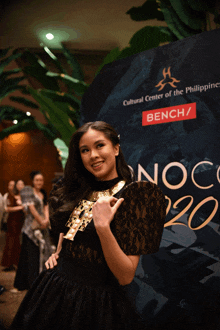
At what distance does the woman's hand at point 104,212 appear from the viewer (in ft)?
3.11

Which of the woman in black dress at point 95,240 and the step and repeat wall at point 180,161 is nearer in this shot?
the woman in black dress at point 95,240

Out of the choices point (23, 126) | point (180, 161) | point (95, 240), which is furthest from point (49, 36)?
point (95, 240)

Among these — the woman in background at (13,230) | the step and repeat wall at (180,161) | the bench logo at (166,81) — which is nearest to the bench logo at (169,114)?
the step and repeat wall at (180,161)

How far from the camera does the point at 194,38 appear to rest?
2.05m

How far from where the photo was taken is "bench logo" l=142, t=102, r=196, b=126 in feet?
6.75

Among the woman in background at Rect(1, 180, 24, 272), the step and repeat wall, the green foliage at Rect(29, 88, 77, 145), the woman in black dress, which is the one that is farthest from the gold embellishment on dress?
the woman in background at Rect(1, 180, 24, 272)

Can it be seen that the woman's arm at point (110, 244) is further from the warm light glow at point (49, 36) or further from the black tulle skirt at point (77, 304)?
the warm light glow at point (49, 36)

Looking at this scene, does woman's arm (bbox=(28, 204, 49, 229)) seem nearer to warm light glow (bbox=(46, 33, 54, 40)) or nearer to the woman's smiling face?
the woman's smiling face

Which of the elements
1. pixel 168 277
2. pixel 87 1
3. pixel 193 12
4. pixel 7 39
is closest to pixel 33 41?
pixel 7 39

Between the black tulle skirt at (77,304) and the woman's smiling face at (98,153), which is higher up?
the woman's smiling face at (98,153)

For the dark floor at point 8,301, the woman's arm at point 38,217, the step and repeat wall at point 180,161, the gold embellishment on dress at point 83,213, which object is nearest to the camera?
the gold embellishment on dress at point 83,213

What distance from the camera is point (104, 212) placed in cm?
96

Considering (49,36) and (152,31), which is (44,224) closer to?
(152,31)

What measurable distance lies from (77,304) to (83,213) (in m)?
0.33
